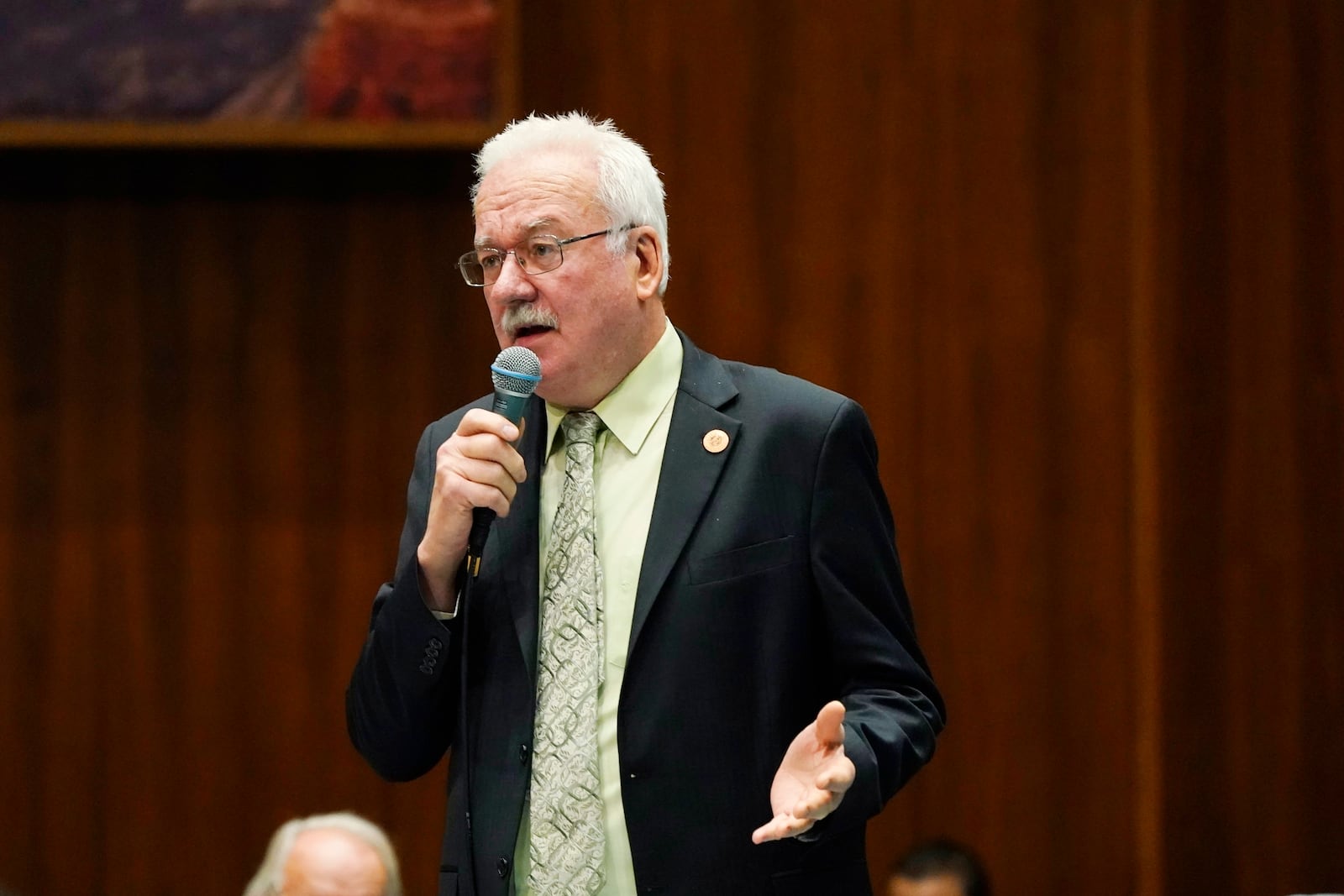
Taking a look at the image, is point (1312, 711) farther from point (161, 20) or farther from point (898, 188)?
point (161, 20)

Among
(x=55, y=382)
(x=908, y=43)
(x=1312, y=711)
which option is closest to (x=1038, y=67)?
(x=908, y=43)

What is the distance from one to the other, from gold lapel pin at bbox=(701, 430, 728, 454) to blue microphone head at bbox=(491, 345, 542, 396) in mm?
200

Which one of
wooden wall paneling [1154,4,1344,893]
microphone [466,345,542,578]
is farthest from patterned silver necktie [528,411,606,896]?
wooden wall paneling [1154,4,1344,893]

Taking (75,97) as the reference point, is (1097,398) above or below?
below

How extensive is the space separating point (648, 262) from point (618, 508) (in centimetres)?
30

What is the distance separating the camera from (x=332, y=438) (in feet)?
11.3

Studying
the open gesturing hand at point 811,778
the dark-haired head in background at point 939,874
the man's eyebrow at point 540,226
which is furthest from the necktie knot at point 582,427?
the dark-haired head in background at point 939,874

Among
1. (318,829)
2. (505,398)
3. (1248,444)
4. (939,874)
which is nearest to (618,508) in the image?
(505,398)

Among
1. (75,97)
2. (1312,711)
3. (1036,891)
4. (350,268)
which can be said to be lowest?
(1036,891)

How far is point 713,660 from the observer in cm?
173

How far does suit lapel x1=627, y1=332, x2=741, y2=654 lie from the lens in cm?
174

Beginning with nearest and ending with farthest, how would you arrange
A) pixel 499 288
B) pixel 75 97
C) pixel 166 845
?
pixel 499 288, pixel 75 97, pixel 166 845

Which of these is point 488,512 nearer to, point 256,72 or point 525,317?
point 525,317

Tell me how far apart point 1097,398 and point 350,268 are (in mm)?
1607
